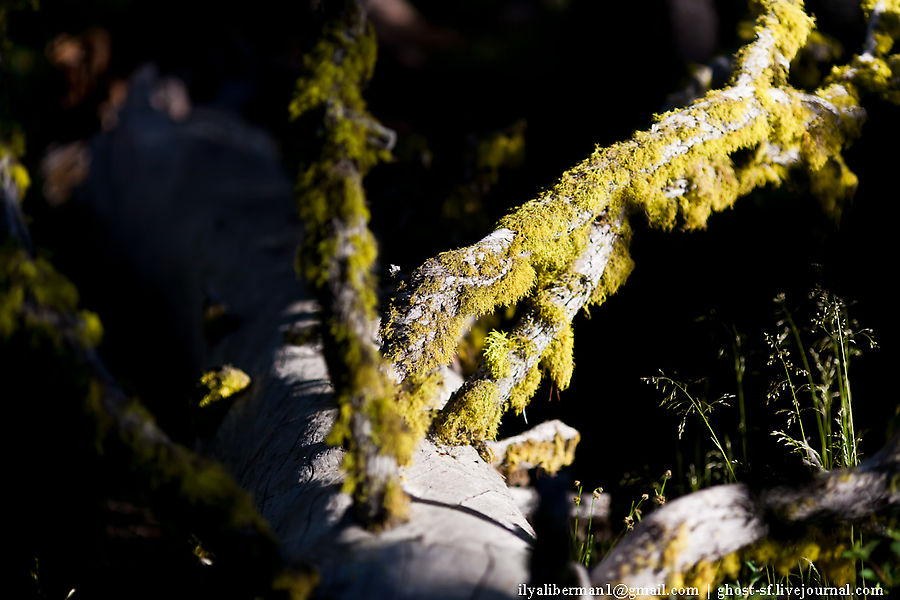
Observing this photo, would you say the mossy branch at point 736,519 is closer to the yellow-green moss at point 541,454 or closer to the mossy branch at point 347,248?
the mossy branch at point 347,248

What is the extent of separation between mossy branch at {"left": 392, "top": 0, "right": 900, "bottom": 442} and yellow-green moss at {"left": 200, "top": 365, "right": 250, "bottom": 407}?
1.26m

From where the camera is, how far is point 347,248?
5.73ft

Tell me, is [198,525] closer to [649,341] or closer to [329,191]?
[329,191]

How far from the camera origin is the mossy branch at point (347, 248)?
1.74 meters

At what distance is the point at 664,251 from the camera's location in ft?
11.2

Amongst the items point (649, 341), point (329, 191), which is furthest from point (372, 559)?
point (649, 341)

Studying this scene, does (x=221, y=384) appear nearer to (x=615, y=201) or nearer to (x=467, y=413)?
(x=467, y=413)

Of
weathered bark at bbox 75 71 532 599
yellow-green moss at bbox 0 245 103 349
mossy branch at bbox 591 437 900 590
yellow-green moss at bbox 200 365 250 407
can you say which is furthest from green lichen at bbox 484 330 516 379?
yellow-green moss at bbox 200 365 250 407

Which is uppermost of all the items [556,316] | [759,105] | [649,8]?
[649,8]

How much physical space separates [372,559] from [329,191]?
1.07m

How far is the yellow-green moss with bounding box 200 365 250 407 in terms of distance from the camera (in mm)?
3283

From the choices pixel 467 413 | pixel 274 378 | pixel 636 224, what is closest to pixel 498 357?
pixel 467 413

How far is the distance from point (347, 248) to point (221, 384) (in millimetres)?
1898

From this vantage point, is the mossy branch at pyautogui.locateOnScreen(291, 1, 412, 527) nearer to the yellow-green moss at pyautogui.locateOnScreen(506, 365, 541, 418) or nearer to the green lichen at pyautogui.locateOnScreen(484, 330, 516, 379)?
the green lichen at pyautogui.locateOnScreen(484, 330, 516, 379)
